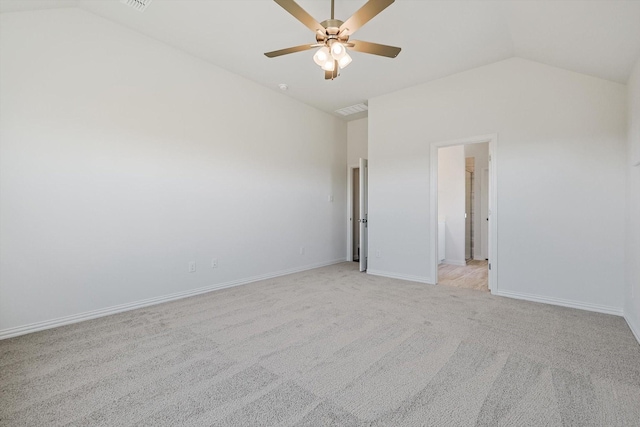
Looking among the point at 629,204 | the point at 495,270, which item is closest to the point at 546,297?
the point at 495,270

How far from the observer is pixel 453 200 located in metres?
5.94

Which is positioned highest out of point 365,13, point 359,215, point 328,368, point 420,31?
point 420,31

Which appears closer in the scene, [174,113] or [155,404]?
[155,404]

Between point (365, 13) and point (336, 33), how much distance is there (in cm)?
31

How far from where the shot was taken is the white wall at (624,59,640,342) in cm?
242

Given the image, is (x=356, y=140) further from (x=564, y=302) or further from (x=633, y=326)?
(x=633, y=326)

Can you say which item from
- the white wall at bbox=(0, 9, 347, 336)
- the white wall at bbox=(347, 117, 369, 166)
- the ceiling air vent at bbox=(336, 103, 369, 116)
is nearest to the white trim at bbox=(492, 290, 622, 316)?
the white wall at bbox=(0, 9, 347, 336)

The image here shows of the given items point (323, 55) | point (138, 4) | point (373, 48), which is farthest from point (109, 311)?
point (373, 48)

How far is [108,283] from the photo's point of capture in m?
2.94

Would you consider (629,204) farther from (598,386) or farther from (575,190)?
(598,386)

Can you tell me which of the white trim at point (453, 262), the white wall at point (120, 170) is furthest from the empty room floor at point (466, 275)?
the white wall at point (120, 170)

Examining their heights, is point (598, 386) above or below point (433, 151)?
below

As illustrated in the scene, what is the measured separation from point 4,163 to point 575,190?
18.4ft

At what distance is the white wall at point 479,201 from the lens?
6125 millimetres
